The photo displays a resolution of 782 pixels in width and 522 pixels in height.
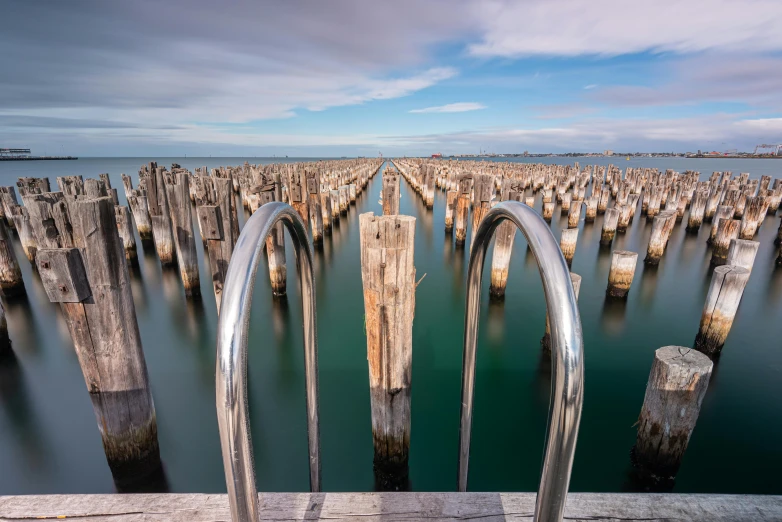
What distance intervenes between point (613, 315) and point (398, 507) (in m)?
8.17

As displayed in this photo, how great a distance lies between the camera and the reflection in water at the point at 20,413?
4775 mm

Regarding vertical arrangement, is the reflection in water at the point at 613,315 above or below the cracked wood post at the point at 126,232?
below

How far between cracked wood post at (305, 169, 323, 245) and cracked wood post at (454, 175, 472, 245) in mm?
4820

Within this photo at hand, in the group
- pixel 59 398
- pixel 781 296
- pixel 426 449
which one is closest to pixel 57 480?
pixel 59 398

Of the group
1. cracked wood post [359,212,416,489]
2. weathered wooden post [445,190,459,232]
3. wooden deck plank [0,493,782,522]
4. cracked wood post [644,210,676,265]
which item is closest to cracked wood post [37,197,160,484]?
wooden deck plank [0,493,782,522]

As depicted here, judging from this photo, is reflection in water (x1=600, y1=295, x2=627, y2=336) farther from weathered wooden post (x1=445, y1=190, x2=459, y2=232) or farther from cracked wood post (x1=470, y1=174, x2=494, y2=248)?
weathered wooden post (x1=445, y1=190, x2=459, y2=232)

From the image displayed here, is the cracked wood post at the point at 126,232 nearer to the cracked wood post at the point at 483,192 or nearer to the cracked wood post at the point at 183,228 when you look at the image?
the cracked wood post at the point at 183,228

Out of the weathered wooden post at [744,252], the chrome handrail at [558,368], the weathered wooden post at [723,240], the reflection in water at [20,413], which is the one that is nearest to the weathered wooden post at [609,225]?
the weathered wooden post at [723,240]

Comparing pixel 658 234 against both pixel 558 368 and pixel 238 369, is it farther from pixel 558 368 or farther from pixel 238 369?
pixel 238 369

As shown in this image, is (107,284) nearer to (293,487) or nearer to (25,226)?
(293,487)

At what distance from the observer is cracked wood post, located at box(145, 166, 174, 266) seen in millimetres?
9484

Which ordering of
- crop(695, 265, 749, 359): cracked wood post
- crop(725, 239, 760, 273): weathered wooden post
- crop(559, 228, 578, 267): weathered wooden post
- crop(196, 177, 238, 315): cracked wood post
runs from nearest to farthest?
crop(196, 177, 238, 315): cracked wood post
crop(695, 265, 749, 359): cracked wood post
crop(725, 239, 760, 273): weathered wooden post
crop(559, 228, 578, 267): weathered wooden post

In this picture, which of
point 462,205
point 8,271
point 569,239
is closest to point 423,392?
point 569,239

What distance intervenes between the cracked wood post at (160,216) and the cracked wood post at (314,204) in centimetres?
377
